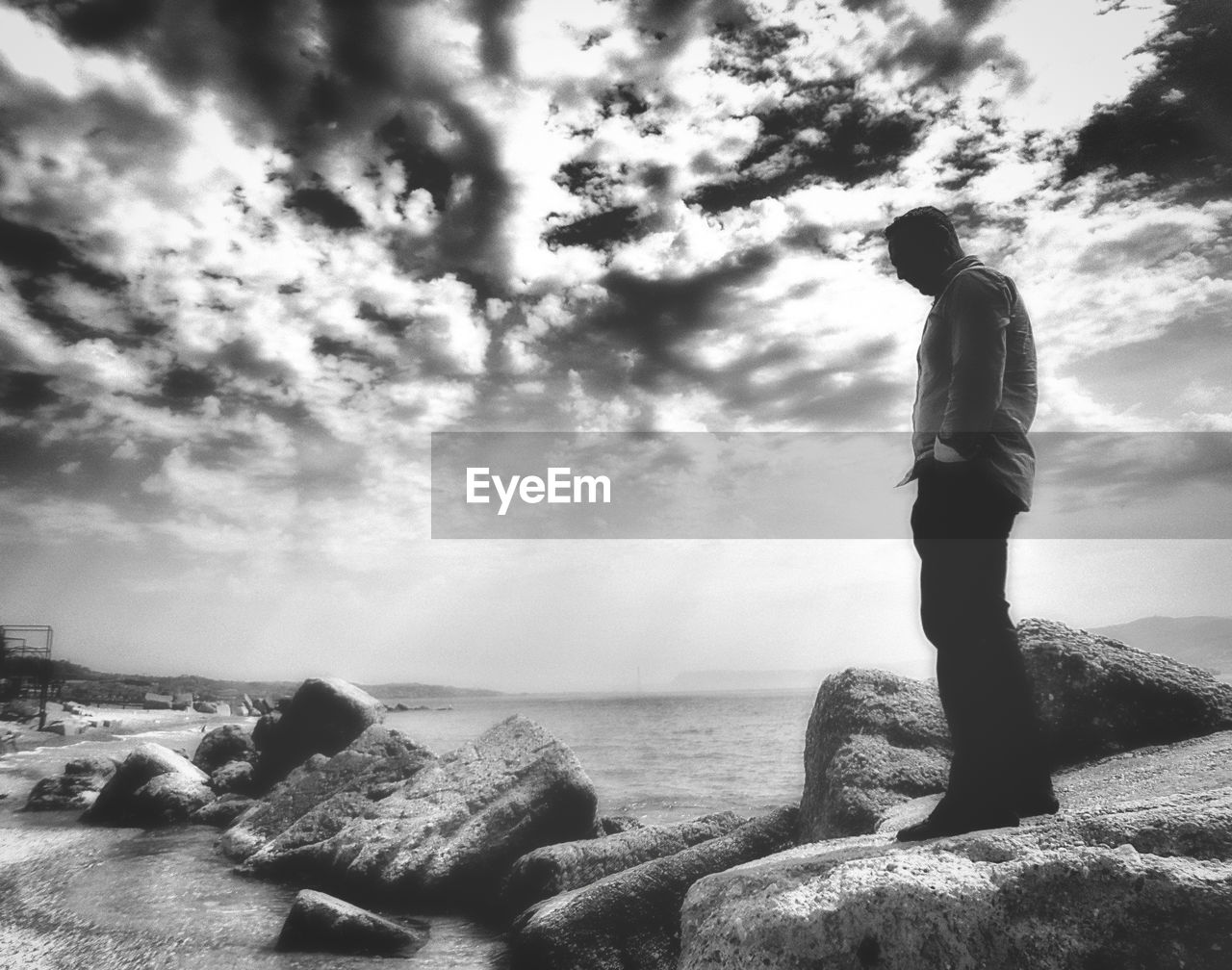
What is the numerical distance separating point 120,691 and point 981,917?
83.3m

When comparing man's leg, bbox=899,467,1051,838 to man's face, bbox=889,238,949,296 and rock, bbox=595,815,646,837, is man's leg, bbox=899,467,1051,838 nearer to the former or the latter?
man's face, bbox=889,238,949,296

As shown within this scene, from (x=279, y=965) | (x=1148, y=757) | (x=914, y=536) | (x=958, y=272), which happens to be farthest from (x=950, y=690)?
(x=279, y=965)

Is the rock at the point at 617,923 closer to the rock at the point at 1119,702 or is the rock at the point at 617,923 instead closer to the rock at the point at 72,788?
the rock at the point at 1119,702

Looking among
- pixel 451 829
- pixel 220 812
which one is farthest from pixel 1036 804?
pixel 220 812

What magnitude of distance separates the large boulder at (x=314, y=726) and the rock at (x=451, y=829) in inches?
166

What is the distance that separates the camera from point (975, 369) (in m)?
2.93

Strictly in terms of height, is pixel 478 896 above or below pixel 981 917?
below

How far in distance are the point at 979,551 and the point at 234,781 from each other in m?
14.7

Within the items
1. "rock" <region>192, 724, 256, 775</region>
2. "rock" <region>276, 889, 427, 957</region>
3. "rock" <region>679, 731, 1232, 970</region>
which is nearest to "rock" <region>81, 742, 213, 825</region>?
"rock" <region>192, 724, 256, 775</region>

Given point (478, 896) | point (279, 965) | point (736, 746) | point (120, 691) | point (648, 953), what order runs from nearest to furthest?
point (648, 953) → point (279, 965) → point (478, 896) → point (736, 746) → point (120, 691)

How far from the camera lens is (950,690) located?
309 centimetres

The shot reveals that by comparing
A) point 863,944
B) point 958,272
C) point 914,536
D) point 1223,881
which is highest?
point 958,272

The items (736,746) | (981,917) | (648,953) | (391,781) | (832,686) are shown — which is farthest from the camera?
(736,746)

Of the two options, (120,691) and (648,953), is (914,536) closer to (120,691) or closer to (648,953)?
(648,953)
